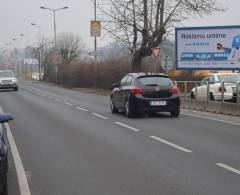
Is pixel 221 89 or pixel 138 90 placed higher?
pixel 138 90

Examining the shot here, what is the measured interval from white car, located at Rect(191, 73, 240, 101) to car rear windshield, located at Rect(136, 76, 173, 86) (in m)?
2.59

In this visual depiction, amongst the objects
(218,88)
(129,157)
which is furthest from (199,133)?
(218,88)

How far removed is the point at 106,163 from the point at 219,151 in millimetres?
2513

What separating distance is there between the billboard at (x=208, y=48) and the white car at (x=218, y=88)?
3437mm

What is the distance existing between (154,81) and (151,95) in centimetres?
60

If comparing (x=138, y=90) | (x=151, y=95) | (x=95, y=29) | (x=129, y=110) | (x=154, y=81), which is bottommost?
(x=129, y=110)

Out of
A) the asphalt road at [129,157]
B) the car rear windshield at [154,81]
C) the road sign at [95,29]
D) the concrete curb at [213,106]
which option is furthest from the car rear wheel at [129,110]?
the road sign at [95,29]

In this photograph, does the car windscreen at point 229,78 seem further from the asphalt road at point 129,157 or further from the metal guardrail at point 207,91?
the asphalt road at point 129,157

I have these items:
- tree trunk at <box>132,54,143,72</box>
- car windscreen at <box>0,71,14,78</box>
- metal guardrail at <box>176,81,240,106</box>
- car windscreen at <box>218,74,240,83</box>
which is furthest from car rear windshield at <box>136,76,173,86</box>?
car windscreen at <box>0,71,14,78</box>

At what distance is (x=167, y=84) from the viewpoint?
19.2m

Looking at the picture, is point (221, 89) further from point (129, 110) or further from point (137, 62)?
point (137, 62)

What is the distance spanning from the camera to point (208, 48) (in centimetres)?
3067

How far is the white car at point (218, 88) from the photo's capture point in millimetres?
20709

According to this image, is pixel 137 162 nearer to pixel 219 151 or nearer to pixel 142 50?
pixel 219 151
